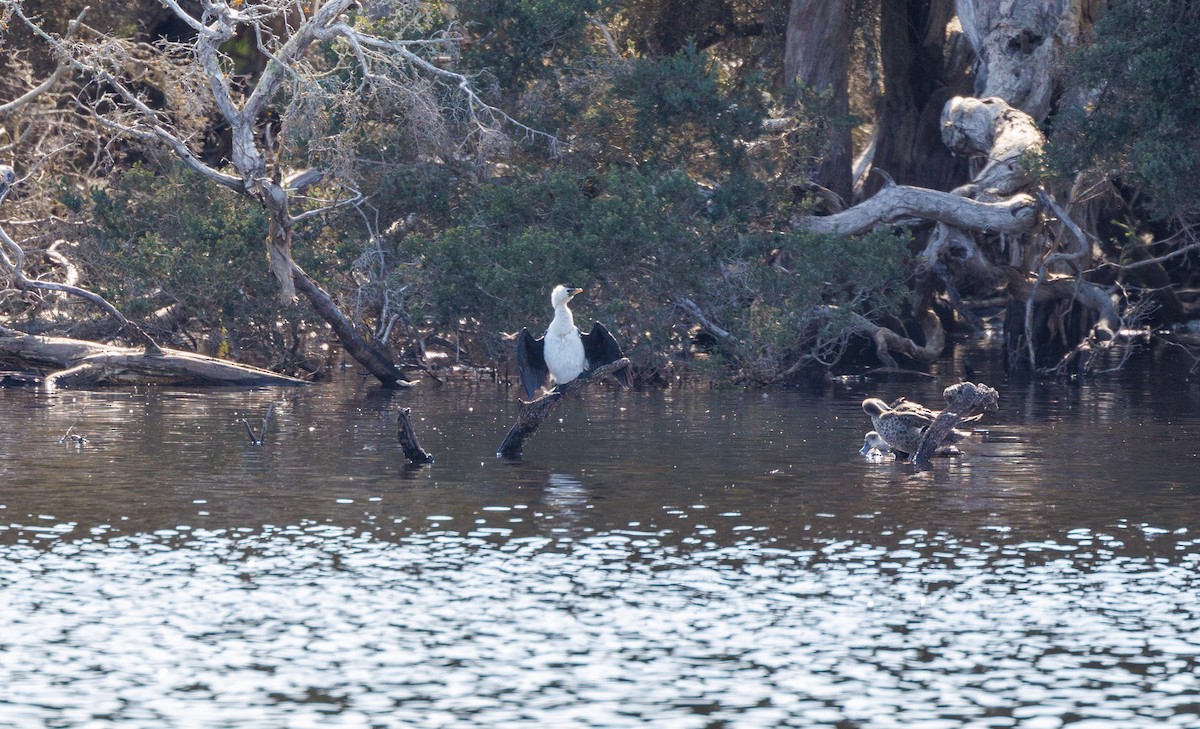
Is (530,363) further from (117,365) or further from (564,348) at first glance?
(117,365)

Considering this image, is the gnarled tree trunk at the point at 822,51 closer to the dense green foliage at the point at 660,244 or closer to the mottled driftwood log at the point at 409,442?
the dense green foliage at the point at 660,244

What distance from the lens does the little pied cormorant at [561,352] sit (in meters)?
17.9

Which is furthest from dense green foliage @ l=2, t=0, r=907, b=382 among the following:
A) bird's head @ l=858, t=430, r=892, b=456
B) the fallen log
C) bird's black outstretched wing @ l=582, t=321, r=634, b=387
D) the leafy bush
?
bird's head @ l=858, t=430, r=892, b=456

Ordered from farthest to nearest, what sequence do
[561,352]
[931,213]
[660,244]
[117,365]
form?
[931,213] → [660,244] → [117,365] → [561,352]

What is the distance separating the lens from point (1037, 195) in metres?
29.0

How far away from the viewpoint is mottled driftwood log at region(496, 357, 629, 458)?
629 inches

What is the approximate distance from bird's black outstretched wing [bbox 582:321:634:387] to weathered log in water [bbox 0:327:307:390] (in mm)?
9955

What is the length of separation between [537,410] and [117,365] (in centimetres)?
1220

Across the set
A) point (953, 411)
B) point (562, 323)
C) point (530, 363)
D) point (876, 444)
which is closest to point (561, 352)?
point (562, 323)

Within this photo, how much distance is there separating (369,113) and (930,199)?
32.9 feet

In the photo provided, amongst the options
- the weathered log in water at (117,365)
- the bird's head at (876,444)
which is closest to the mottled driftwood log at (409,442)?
the bird's head at (876,444)

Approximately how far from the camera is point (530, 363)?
18328 mm

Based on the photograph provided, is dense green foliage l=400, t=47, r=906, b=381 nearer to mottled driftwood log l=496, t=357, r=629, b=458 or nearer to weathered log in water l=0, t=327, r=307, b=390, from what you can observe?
weathered log in water l=0, t=327, r=307, b=390

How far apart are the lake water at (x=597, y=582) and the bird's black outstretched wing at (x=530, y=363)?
76cm
